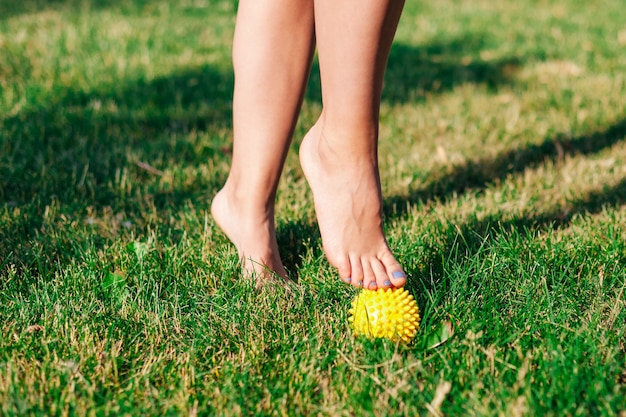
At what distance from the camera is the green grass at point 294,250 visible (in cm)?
143

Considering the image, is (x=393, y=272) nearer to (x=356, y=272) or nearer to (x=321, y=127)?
(x=356, y=272)

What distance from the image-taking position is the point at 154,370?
4.89ft

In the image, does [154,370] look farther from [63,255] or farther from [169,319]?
[63,255]

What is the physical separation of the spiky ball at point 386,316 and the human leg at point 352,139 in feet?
0.19

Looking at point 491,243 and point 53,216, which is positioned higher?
point 491,243

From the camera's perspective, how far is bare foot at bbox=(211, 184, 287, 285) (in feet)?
6.36

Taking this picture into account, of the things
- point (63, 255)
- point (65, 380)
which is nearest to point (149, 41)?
point (63, 255)

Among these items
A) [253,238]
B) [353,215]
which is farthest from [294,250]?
[353,215]

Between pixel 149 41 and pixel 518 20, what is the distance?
3.32 metres

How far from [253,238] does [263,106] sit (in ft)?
1.22

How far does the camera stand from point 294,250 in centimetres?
217

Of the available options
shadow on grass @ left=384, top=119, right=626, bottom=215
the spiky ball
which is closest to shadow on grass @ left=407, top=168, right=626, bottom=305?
the spiky ball

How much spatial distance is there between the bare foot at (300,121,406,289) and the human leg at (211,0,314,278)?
18cm

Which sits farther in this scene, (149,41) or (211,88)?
(149,41)
